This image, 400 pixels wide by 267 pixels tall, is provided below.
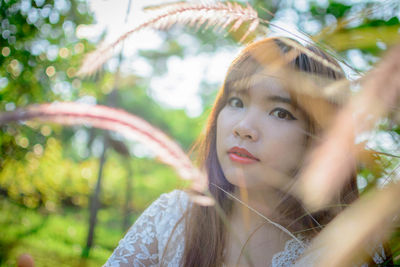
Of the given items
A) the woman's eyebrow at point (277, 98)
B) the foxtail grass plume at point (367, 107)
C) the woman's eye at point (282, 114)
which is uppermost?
the foxtail grass plume at point (367, 107)

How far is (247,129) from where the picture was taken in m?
0.93

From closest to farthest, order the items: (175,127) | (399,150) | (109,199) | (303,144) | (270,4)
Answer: (399,150), (303,144), (270,4), (109,199), (175,127)

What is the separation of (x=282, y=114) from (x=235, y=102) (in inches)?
7.2

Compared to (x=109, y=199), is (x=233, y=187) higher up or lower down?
higher up

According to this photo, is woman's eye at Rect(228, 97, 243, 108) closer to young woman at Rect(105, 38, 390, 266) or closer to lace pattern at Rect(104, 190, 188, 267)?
young woman at Rect(105, 38, 390, 266)

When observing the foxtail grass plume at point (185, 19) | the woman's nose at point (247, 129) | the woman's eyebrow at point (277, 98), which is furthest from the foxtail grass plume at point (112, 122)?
the woman's eyebrow at point (277, 98)

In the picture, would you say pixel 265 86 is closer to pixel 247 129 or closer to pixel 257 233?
pixel 247 129

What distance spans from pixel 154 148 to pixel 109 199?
8803 millimetres

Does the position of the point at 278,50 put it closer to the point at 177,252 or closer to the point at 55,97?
the point at 177,252

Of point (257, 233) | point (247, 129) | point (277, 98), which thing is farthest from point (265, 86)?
point (257, 233)

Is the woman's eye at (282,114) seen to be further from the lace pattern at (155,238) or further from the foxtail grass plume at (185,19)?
the lace pattern at (155,238)

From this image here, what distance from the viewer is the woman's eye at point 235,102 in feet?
3.55

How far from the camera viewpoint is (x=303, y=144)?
1033 mm

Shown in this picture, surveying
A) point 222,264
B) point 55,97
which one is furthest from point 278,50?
point 55,97
